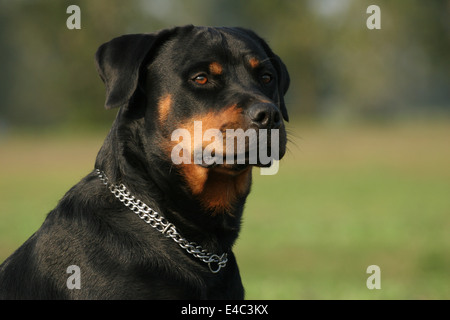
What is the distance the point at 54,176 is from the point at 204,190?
1753 centimetres

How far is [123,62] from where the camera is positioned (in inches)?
138

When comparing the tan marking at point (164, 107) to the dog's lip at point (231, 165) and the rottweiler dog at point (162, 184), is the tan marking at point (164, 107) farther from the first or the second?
the dog's lip at point (231, 165)

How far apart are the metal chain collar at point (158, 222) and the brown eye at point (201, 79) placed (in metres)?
0.74

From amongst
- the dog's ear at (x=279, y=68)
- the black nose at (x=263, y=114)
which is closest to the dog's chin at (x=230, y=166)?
the black nose at (x=263, y=114)

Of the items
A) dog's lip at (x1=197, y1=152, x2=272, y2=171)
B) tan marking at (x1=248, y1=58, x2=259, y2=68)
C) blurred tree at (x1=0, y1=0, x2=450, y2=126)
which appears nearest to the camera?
dog's lip at (x1=197, y1=152, x2=272, y2=171)

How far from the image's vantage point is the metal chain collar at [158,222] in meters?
3.28

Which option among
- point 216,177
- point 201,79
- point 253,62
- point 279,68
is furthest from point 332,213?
point 201,79

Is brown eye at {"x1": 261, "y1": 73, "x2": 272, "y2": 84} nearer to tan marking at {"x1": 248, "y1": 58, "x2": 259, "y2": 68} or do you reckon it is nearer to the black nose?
tan marking at {"x1": 248, "y1": 58, "x2": 259, "y2": 68}

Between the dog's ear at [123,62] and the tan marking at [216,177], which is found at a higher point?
the dog's ear at [123,62]

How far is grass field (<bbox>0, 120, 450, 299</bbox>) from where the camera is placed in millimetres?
7264

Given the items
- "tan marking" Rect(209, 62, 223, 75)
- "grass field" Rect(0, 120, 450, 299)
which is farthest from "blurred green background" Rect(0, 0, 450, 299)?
"tan marking" Rect(209, 62, 223, 75)

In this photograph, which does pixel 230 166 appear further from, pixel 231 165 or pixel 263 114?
pixel 263 114

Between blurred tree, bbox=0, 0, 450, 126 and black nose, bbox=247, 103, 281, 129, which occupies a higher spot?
blurred tree, bbox=0, 0, 450, 126

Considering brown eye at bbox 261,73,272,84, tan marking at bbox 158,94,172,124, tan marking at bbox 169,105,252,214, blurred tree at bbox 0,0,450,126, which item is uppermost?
blurred tree at bbox 0,0,450,126
